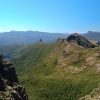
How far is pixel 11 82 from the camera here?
15800cm

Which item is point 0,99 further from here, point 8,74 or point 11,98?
point 8,74

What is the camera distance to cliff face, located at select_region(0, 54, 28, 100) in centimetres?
12381

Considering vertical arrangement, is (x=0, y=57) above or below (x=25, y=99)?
above

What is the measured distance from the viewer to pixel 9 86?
456 feet

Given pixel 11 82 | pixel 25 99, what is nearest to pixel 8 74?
pixel 11 82

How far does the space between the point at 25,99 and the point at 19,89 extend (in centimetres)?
936

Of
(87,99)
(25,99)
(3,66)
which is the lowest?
(25,99)

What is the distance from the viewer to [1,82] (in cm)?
13338

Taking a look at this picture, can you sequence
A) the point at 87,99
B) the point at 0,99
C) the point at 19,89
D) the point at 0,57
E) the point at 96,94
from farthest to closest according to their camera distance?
the point at 0,57
the point at 19,89
the point at 96,94
the point at 87,99
the point at 0,99

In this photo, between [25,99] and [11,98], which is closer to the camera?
[11,98]

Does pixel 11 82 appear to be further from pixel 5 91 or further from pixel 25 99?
pixel 5 91

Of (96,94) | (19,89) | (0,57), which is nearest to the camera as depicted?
(96,94)

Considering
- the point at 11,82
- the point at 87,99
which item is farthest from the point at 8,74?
the point at 87,99

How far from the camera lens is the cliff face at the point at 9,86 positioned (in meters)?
124
